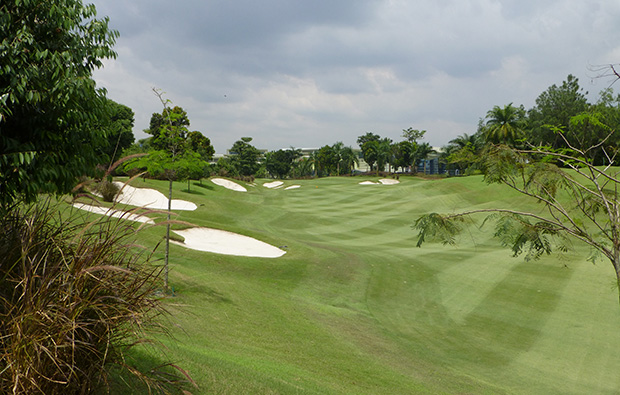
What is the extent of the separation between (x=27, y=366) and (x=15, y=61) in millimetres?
3074

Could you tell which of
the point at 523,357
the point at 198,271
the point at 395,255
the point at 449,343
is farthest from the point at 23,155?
the point at 395,255

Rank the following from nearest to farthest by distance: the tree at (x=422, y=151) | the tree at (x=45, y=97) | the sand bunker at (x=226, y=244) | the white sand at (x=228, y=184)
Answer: the tree at (x=45, y=97)
the sand bunker at (x=226, y=244)
the white sand at (x=228, y=184)
the tree at (x=422, y=151)

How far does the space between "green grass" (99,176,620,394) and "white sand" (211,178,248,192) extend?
113 feet

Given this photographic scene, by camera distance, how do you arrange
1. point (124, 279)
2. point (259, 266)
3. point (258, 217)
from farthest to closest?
point (258, 217)
point (259, 266)
point (124, 279)

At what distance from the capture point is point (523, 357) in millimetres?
10883

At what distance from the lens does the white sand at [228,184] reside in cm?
5517

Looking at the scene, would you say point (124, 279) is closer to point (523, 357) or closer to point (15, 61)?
point (15, 61)

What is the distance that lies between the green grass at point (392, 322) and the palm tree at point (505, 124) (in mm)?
42697

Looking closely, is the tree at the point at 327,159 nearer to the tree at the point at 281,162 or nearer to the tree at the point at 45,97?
the tree at the point at 281,162

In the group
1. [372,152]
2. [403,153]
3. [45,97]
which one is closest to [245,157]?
[372,152]

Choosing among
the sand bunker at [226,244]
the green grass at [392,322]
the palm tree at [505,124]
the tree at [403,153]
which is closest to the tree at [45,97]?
the green grass at [392,322]

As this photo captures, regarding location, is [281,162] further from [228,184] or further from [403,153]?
[228,184]

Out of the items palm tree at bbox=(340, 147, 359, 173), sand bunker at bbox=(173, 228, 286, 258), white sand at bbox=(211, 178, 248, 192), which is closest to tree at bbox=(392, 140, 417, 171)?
palm tree at bbox=(340, 147, 359, 173)

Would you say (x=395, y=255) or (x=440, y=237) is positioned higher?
(x=440, y=237)
